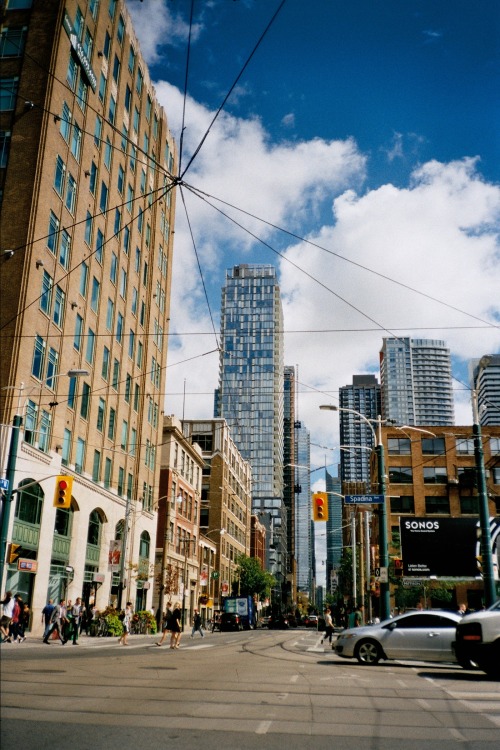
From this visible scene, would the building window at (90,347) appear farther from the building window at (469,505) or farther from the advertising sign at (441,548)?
the building window at (469,505)

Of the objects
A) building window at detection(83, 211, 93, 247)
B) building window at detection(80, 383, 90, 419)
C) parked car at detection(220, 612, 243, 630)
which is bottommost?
parked car at detection(220, 612, 243, 630)

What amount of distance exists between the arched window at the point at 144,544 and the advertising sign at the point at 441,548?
786 inches

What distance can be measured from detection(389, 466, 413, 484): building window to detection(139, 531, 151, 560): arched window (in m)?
34.0

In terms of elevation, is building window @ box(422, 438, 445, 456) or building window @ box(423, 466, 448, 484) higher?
building window @ box(422, 438, 445, 456)

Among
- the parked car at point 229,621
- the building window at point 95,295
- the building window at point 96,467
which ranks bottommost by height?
the parked car at point 229,621

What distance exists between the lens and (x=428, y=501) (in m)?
75.6

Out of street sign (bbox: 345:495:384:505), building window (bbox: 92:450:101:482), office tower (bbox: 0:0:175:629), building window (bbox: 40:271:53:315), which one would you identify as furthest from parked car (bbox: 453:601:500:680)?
building window (bbox: 92:450:101:482)

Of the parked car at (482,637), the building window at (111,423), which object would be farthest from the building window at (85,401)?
the parked car at (482,637)

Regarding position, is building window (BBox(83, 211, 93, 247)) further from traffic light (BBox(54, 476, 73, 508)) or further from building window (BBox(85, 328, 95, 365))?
traffic light (BBox(54, 476, 73, 508))

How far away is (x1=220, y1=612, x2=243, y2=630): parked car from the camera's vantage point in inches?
2436

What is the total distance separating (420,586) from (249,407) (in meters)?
139

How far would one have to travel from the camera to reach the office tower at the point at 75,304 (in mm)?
32500

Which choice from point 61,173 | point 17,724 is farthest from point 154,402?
point 17,724

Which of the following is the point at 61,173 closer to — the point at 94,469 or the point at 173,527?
the point at 94,469
